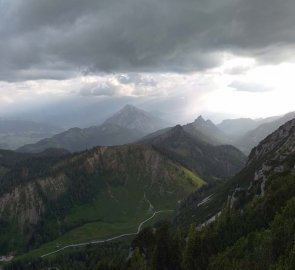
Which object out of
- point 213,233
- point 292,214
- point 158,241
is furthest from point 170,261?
point 292,214

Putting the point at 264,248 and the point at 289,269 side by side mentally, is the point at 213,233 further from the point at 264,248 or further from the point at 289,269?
the point at 289,269

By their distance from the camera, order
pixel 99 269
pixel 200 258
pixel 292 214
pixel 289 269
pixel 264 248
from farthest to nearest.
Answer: pixel 99 269
pixel 200 258
pixel 292 214
pixel 264 248
pixel 289 269

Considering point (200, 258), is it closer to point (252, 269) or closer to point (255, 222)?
point (255, 222)

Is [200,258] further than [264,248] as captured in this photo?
Yes

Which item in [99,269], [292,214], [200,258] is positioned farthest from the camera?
[99,269]

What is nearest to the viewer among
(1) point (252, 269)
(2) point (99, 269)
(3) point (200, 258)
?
(1) point (252, 269)

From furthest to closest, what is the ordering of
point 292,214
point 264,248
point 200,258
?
1. point 200,258
2. point 292,214
3. point 264,248

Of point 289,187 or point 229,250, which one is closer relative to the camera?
point 229,250

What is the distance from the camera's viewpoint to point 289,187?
163375 millimetres

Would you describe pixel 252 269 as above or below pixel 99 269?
above

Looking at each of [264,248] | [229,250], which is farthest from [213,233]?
[264,248]

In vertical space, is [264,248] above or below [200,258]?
above

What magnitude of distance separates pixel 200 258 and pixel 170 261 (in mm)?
13355

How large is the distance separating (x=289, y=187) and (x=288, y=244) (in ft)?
199
